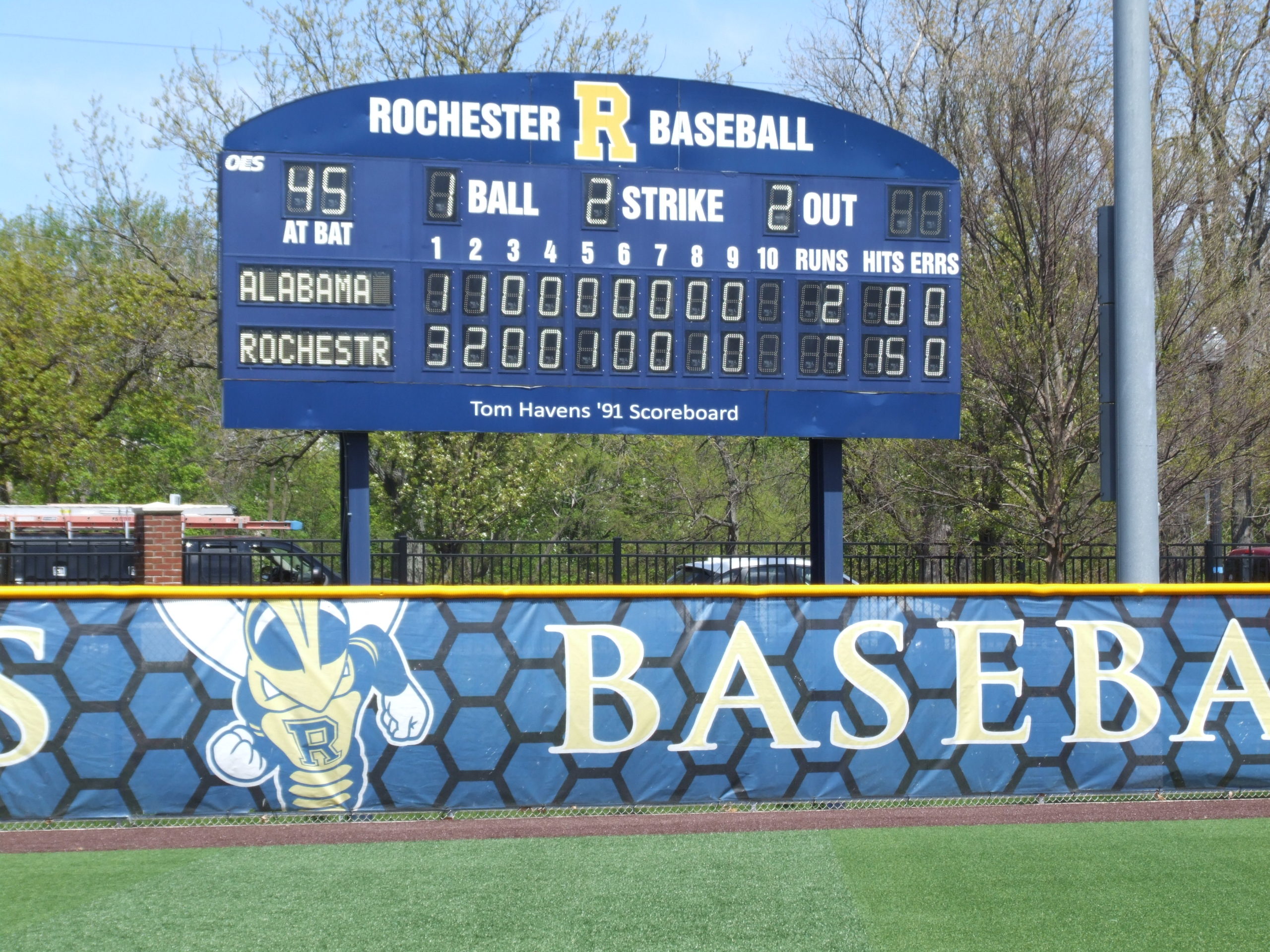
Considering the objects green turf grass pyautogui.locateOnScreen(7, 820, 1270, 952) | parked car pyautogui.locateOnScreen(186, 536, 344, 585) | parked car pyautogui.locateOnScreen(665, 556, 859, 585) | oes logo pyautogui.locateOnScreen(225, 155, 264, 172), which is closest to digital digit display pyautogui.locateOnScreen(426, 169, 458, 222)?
oes logo pyautogui.locateOnScreen(225, 155, 264, 172)

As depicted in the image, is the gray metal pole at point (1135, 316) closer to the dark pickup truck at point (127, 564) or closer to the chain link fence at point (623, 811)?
the chain link fence at point (623, 811)

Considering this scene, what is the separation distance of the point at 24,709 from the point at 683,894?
4119mm

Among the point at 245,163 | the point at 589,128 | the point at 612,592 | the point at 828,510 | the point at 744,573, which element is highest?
the point at 589,128

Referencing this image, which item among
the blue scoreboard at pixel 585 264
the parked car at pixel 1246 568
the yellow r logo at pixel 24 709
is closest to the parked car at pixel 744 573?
the blue scoreboard at pixel 585 264

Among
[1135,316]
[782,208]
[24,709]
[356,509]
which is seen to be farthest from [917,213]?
[24,709]

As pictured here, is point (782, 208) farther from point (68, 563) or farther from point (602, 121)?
point (68, 563)

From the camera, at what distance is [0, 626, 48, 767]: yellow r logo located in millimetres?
7277

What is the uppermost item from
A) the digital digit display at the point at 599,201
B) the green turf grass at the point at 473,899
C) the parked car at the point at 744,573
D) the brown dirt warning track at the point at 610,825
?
the digital digit display at the point at 599,201

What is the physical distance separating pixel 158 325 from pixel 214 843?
19.5 m

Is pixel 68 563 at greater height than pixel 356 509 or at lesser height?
lesser

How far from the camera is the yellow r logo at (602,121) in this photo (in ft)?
36.9

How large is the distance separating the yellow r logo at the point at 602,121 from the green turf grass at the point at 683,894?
6524mm

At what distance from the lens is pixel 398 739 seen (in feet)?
24.8

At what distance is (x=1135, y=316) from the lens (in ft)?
30.5
